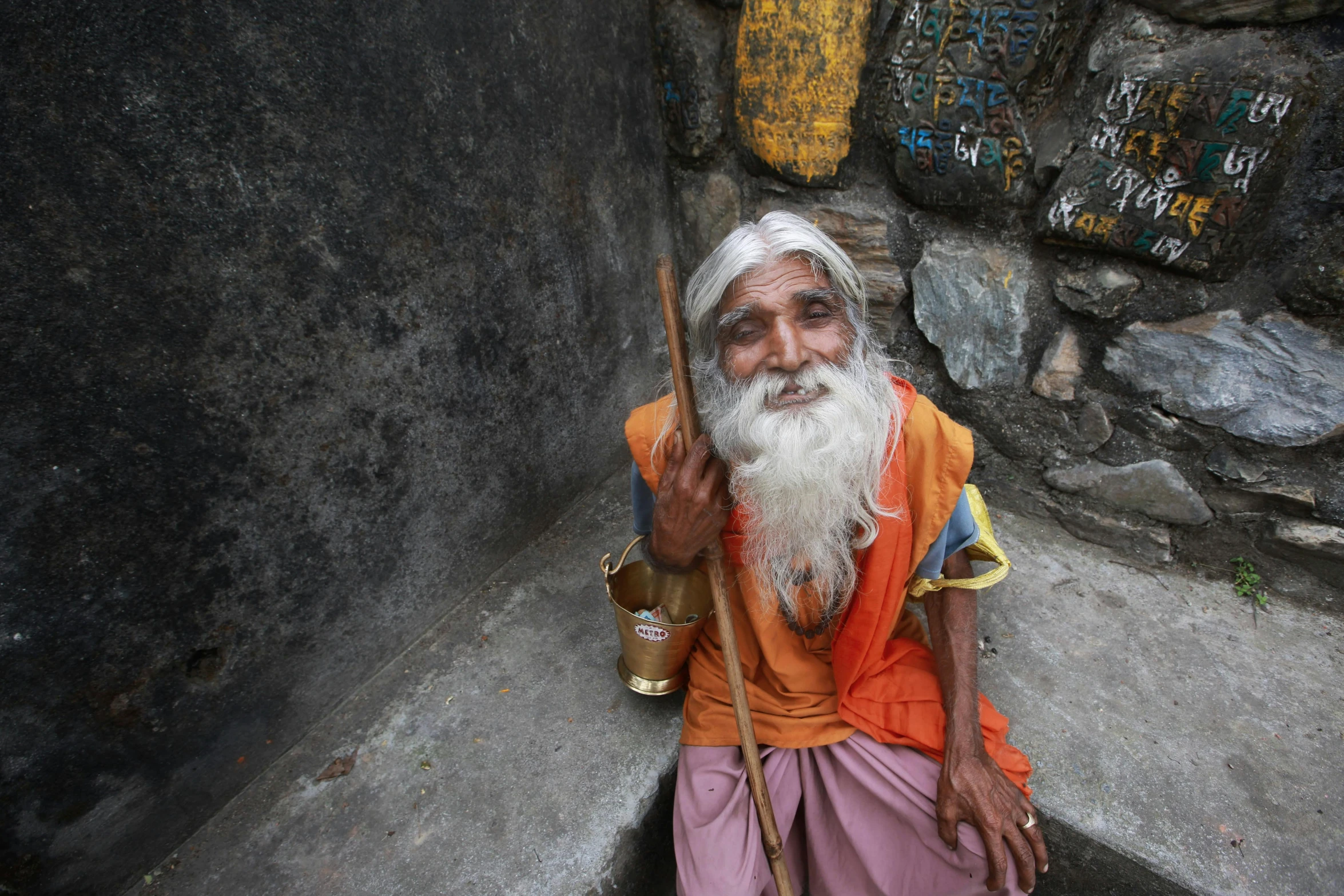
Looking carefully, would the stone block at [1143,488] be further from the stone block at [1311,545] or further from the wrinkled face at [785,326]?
the wrinkled face at [785,326]

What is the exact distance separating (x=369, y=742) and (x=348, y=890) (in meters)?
0.40

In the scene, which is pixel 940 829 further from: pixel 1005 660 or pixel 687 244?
pixel 687 244

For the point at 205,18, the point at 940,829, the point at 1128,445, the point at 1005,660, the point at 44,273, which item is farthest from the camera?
the point at 1128,445

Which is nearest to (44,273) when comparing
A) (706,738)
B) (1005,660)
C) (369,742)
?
(369,742)

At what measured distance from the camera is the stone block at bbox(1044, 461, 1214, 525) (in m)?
2.16

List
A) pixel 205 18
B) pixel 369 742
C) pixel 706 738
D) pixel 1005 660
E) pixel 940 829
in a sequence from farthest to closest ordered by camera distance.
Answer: pixel 1005 660, pixel 369 742, pixel 706 738, pixel 940 829, pixel 205 18

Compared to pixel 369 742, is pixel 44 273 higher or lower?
higher

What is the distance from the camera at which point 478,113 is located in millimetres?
1890

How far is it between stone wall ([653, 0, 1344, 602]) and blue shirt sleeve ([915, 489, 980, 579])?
36.6 inches

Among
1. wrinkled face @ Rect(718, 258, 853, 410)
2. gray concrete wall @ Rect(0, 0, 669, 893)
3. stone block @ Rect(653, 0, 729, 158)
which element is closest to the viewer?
gray concrete wall @ Rect(0, 0, 669, 893)

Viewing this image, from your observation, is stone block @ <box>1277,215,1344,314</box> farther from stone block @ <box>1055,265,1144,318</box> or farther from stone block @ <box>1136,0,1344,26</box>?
stone block @ <box>1136,0,1344,26</box>

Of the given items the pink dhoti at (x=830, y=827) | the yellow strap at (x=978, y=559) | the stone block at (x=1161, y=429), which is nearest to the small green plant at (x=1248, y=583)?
the stone block at (x=1161, y=429)

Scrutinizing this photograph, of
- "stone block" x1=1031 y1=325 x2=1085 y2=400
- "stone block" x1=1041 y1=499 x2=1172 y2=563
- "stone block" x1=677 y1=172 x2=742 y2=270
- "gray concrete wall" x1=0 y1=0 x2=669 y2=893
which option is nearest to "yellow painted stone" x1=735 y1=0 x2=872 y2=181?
"stone block" x1=677 y1=172 x2=742 y2=270

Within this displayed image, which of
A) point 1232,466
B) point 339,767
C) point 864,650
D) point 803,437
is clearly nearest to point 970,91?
point 803,437
